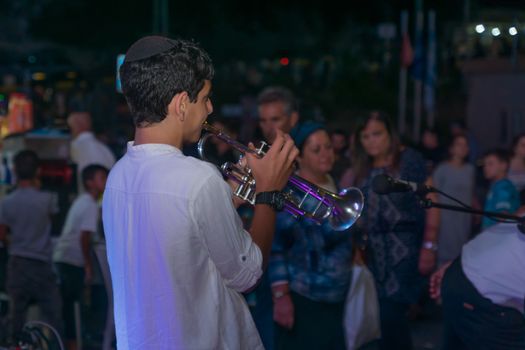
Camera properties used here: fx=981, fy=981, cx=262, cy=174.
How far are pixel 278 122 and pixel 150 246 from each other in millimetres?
3297

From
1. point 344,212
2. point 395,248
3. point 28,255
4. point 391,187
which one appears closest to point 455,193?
point 395,248

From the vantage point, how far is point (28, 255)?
6887mm

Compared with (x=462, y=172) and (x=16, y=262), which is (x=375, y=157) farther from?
(x=462, y=172)

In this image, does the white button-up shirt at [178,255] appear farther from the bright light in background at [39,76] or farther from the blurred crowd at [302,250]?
the bright light in background at [39,76]

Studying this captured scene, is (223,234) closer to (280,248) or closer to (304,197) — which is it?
(304,197)

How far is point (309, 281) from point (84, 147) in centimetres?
535

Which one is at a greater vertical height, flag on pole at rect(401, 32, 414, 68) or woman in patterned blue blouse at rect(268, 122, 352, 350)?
flag on pole at rect(401, 32, 414, 68)

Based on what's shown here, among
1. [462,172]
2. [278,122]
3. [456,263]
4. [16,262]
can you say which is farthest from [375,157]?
[462,172]

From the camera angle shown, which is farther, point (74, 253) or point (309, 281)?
point (74, 253)

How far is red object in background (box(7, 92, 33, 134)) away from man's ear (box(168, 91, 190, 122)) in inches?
301

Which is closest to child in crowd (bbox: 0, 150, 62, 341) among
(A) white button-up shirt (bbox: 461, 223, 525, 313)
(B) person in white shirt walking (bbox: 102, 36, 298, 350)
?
(A) white button-up shirt (bbox: 461, 223, 525, 313)

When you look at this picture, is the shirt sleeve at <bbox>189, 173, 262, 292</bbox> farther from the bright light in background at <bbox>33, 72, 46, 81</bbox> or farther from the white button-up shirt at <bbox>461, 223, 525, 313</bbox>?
the bright light in background at <bbox>33, 72, 46, 81</bbox>

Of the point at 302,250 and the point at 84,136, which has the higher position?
the point at 84,136

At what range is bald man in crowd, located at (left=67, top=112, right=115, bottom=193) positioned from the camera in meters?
10.1
